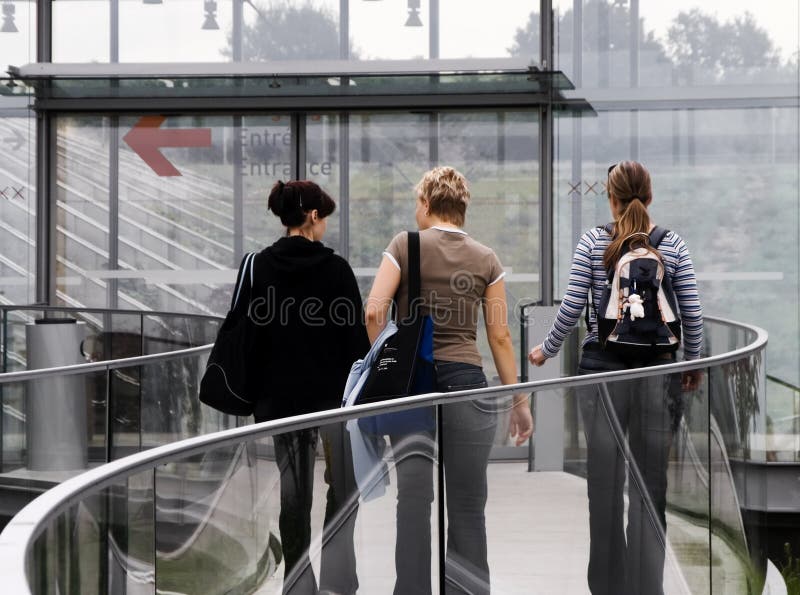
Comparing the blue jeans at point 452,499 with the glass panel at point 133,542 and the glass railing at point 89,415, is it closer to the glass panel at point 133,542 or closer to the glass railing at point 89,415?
the glass panel at point 133,542

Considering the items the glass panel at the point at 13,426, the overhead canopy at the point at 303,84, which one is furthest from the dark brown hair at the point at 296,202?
the overhead canopy at the point at 303,84

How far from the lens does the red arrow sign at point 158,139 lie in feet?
38.0

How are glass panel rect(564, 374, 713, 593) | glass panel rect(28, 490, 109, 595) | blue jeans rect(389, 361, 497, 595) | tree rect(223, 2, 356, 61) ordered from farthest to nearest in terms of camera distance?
tree rect(223, 2, 356, 61) → glass panel rect(564, 374, 713, 593) → blue jeans rect(389, 361, 497, 595) → glass panel rect(28, 490, 109, 595)

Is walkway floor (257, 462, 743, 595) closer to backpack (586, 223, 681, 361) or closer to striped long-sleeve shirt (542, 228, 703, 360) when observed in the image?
backpack (586, 223, 681, 361)

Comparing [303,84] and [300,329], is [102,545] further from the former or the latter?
[303,84]

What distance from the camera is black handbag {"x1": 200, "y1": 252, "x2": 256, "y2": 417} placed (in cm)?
448

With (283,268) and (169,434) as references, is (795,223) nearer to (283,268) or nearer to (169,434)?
(169,434)

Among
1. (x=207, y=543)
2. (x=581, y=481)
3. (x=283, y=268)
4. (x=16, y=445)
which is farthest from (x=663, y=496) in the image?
(x=16, y=445)

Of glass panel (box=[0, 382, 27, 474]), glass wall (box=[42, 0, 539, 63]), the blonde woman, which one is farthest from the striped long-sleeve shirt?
glass wall (box=[42, 0, 539, 63])

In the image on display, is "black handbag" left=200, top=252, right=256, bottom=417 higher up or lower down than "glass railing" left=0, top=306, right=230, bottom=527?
higher up

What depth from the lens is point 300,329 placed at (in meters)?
4.47

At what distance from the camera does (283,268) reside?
4.46m

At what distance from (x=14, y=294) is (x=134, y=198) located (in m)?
1.38

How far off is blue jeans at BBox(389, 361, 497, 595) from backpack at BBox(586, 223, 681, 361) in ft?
3.67
